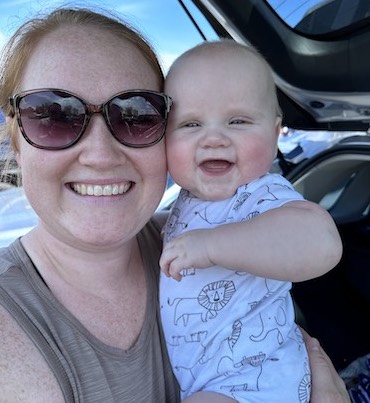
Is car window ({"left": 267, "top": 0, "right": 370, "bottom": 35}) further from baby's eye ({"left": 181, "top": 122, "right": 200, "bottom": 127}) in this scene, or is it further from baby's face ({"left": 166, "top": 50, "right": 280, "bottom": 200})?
baby's eye ({"left": 181, "top": 122, "right": 200, "bottom": 127})

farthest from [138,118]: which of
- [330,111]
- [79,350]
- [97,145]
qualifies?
[330,111]

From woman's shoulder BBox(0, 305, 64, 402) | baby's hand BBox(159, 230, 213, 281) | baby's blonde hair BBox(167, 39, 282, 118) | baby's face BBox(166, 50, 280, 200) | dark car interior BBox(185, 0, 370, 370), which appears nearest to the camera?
woman's shoulder BBox(0, 305, 64, 402)

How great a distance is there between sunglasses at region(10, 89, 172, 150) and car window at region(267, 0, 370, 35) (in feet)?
3.48

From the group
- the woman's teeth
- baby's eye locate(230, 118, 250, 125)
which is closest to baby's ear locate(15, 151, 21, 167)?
the woman's teeth

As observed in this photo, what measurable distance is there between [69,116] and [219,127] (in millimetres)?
354

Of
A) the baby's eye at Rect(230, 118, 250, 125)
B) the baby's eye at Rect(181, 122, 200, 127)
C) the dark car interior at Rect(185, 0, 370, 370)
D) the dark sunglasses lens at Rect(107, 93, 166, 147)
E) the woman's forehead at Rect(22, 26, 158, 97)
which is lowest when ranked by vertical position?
the dark car interior at Rect(185, 0, 370, 370)

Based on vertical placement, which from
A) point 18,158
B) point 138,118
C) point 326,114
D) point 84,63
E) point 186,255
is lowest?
point 326,114

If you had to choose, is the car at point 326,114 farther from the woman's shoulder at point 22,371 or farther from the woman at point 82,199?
the woman's shoulder at point 22,371

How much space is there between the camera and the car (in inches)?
81.6

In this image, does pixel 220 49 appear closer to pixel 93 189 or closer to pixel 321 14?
pixel 93 189

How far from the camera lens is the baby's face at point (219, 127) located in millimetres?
1273

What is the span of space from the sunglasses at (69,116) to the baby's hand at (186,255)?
0.82 feet

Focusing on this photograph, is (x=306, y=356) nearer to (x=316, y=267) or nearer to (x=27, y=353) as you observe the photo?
(x=316, y=267)

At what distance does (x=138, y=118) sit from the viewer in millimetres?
1235
